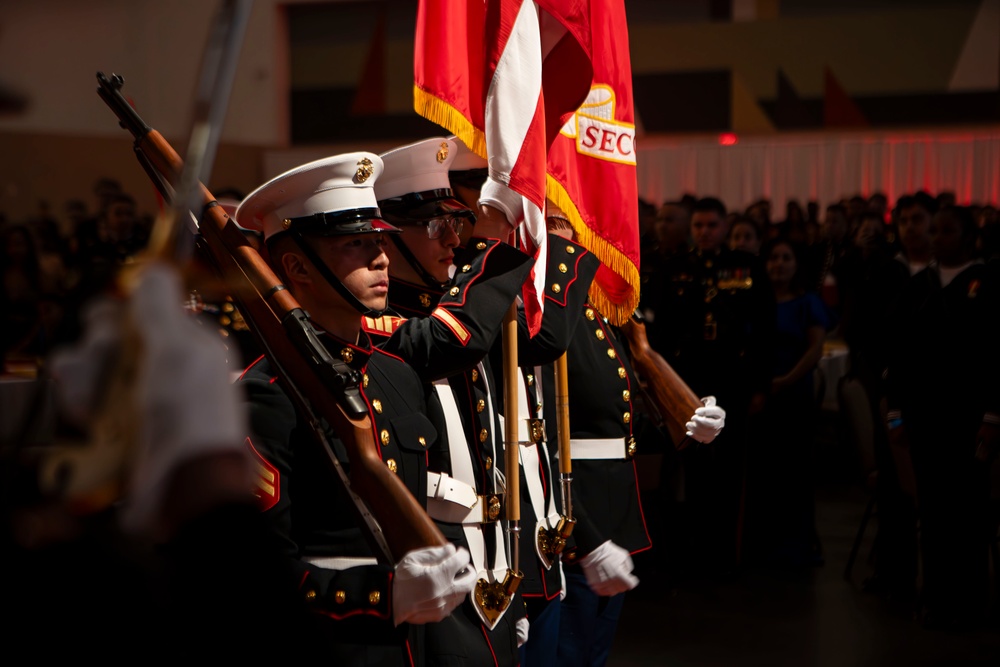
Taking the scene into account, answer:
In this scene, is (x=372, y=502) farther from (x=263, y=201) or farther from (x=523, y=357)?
(x=523, y=357)

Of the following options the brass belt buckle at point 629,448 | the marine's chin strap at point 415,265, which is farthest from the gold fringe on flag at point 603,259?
the marine's chin strap at point 415,265

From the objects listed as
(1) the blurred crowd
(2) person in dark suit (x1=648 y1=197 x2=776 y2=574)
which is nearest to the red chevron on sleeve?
(1) the blurred crowd

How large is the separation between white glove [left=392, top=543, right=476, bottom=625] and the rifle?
16 mm

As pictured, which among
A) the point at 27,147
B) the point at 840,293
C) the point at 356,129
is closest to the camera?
the point at 27,147

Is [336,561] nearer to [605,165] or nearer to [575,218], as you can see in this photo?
[575,218]

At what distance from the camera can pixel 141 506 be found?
587mm

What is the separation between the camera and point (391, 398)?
1725 millimetres

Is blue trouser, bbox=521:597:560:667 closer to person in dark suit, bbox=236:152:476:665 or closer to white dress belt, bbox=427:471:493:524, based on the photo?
white dress belt, bbox=427:471:493:524

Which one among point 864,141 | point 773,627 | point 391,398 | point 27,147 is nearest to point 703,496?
point 773,627

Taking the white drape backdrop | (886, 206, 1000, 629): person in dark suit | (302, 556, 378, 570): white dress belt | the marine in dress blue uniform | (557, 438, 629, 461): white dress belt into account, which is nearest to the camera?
(302, 556, 378, 570): white dress belt

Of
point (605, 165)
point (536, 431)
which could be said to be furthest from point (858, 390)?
point (536, 431)

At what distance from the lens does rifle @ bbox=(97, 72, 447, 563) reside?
1.40m

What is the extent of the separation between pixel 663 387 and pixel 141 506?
2.48 m

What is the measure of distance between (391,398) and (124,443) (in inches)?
45.5
